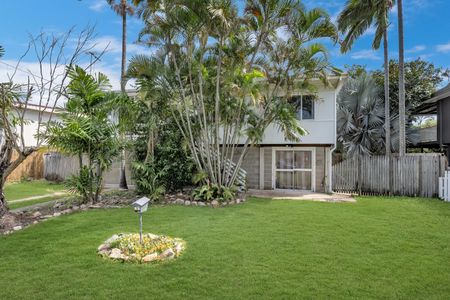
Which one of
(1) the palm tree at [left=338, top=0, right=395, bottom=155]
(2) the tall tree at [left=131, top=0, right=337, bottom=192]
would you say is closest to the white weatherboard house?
(2) the tall tree at [left=131, top=0, right=337, bottom=192]

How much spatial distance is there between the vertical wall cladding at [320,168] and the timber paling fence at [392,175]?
1.50 ft

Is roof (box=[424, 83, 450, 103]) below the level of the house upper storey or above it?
above

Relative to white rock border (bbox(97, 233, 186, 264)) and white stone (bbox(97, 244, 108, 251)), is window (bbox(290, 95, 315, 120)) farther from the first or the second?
white stone (bbox(97, 244, 108, 251))

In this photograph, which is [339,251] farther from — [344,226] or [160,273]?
[160,273]

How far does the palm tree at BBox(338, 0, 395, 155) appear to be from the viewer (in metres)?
12.0

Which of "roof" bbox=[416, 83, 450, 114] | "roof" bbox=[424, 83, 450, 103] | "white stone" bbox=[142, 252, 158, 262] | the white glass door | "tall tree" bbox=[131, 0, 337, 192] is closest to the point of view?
"white stone" bbox=[142, 252, 158, 262]

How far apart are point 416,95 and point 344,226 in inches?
544

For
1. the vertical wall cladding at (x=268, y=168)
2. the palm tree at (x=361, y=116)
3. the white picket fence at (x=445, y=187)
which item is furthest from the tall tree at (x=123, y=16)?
the white picket fence at (x=445, y=187)

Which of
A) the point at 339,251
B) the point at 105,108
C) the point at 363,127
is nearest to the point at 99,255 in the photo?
the point at 339,251

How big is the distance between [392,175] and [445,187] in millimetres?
1735

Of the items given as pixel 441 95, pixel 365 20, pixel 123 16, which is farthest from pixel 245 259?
pixel 441 95

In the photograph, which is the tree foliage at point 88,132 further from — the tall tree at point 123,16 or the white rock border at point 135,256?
the white rock border at point 135,256

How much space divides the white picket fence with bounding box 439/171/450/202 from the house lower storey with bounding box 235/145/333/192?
12.6 feet

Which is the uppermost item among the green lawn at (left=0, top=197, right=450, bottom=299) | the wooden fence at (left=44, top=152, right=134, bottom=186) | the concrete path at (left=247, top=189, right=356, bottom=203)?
the wooden fence at (left=44, top=152, right=134, bottom=186)
